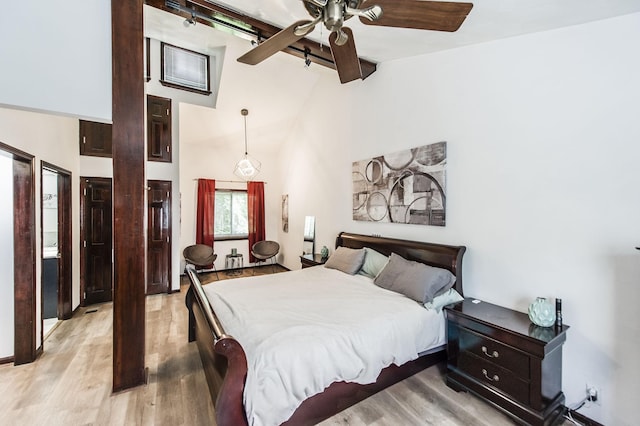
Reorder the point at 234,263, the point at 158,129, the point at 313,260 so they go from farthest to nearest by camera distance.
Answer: the point at 234,263 → the point at 158,129 → the point at 313,260

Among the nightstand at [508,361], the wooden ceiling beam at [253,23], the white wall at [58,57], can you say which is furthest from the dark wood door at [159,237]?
the nightstand at [508,361]

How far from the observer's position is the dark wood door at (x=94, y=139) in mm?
4363

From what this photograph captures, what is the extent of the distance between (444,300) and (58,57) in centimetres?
366

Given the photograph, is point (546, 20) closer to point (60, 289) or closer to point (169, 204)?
point (169, 204)

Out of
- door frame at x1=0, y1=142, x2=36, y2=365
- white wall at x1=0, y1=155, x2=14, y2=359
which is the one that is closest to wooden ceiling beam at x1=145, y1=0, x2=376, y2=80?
door frame at x1=0, y1=142, x2=36, y2=365

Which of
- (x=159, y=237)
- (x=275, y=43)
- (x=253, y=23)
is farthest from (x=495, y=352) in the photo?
(x=159, y=237)

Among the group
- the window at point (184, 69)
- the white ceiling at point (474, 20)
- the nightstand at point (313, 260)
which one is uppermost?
the window at point (184, 69)

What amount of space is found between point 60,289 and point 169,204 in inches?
74.1

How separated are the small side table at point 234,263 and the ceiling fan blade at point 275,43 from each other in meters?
4.98

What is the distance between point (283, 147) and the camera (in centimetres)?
668

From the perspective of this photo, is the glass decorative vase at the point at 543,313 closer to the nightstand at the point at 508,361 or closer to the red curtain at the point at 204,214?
the nightstand at the point at 508,361

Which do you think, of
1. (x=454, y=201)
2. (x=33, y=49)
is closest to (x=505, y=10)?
(x=454, y=201)

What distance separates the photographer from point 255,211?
22.5 feet

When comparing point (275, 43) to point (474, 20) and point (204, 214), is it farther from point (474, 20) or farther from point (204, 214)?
point (204, 214)
